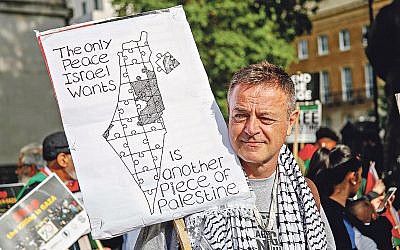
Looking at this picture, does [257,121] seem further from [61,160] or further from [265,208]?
[61,160]

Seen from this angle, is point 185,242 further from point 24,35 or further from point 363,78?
point 363,78

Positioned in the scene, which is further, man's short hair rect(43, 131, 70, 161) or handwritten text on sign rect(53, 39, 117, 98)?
man's short hair rect(43, 131, 70, 161)

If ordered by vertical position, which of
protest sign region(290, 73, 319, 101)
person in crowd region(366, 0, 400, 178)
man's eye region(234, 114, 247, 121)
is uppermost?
person in crowd region(366, 0, 400, 178)

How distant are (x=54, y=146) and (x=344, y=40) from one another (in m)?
44.5

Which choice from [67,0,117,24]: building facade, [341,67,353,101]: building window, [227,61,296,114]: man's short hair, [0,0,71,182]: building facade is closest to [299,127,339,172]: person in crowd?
[227,61,296,114]: man's short hair

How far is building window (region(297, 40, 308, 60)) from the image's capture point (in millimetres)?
53750

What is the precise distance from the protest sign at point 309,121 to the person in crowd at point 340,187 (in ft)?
14.2

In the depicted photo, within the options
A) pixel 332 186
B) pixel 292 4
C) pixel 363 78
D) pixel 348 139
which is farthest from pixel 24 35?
pixel 363 78

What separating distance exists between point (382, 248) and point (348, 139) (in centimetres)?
475

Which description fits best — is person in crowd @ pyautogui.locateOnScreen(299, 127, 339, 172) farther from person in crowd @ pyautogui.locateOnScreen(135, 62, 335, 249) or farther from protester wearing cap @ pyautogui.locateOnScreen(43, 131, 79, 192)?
person in crowd @ pyautogui.locateOnScreen(135, 62, 335, 249)

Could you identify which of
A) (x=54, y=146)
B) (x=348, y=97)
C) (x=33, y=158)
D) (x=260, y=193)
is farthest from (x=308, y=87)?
(x=348, y=97)

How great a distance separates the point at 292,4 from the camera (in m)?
12.8

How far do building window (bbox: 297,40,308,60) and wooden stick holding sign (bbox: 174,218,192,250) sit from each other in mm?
51333

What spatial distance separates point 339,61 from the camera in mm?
51531
